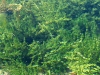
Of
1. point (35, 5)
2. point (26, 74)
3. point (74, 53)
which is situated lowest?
point (26, 74)

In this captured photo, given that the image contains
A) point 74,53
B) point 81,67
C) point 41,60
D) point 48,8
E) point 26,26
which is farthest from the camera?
point 48,8

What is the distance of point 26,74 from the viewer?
16.7 feet

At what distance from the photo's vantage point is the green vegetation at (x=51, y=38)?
17.2 feet

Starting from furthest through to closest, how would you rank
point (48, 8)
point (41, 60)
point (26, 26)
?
1. point (48, 8)
2. point (26, 26)
3. point (41, 60)

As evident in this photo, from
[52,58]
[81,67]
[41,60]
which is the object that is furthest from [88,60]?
[41,60]

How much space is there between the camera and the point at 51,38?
6191mm

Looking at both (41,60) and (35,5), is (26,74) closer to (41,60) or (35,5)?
(41,60)

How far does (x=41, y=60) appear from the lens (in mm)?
5621

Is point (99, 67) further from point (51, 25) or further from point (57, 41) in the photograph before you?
point (51, 25)

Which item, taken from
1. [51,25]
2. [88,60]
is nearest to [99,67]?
[88,60]

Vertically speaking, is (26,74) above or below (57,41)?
below

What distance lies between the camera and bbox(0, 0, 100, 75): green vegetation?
5.25 m

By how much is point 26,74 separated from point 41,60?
2.19 ft

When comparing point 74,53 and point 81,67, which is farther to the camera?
point 74,53
